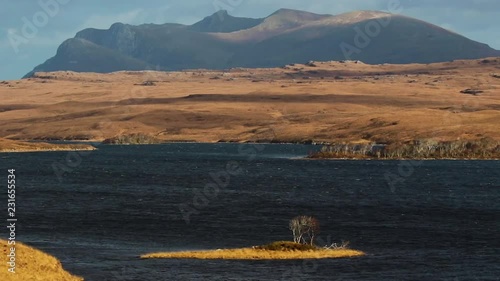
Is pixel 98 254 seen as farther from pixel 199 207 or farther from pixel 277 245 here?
pixel 199 207

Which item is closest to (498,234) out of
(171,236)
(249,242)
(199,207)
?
(249,242)

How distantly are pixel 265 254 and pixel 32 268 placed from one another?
2020 cm

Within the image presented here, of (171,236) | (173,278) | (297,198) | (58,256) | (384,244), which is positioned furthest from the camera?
(297,198)

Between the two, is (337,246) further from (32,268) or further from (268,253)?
(32,268)

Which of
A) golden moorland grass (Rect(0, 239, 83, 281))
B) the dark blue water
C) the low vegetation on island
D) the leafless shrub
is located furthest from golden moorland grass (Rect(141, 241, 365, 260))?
golden moorland grass (Rect(0, 239, 83, 281))

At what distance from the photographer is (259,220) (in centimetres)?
9750

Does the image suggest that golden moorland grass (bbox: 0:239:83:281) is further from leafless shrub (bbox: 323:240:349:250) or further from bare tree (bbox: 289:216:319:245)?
leafless shrub (bbox: 323:240:349:250)

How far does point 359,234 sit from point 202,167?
11458 cm

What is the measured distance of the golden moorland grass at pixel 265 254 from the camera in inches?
2680

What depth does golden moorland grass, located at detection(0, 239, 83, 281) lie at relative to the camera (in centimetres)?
5295

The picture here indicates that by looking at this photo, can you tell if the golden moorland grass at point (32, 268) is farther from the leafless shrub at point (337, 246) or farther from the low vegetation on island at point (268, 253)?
the leafless shrub at point (337, 246)

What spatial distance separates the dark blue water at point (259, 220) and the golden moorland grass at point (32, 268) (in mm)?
2840

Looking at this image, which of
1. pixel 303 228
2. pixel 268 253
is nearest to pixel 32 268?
pixel 268 253

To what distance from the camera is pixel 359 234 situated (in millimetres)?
85750
